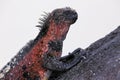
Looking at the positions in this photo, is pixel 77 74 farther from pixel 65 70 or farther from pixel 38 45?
pixel 38 45

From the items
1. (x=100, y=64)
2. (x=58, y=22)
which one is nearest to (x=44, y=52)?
(x=58, y=22)

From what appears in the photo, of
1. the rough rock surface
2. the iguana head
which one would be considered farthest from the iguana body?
the rough rock surface

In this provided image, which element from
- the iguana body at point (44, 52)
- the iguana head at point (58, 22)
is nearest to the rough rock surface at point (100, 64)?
the iguana body at point (44, 52)

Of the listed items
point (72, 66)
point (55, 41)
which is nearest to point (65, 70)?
point (72, 66)

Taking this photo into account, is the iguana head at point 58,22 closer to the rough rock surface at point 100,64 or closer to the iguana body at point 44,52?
the iguana body at point 44,52

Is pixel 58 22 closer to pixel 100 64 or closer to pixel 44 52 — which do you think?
pixel 44 52

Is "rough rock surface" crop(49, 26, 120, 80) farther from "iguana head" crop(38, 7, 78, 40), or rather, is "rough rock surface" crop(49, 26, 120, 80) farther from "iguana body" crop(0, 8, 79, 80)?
"iguana head" crop(38, 7, 78, 40)
